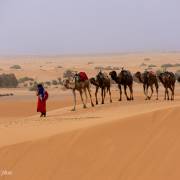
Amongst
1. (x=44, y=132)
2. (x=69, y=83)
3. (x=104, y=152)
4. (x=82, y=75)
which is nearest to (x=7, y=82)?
(x=82, y=75)

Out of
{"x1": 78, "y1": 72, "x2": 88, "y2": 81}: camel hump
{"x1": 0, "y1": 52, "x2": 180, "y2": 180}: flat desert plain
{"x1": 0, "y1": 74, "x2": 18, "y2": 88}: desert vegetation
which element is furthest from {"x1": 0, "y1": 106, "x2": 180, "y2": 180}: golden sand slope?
{"x1": 0, "y1": 74, "x2": 18, "y2": 88}: desert vegetation

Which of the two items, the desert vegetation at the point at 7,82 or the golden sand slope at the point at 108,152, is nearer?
the golden sand slope at the point at 108,152

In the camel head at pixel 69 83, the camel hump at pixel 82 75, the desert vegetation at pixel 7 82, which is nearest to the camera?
the camel head at pixel 69 83

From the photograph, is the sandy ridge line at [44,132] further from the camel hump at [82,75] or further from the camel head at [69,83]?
the camel hump at [82,75]

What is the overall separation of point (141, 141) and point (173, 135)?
0.59 metres

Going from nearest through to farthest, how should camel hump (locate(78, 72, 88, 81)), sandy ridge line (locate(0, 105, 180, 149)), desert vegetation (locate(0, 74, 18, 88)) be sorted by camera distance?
1. sandy ridge line (locate(0, 105, 180, 149))
2. camel hump (locate(78, 72, 88, 81))
3. desert vegetation (locate(0, 74, 18, 88))

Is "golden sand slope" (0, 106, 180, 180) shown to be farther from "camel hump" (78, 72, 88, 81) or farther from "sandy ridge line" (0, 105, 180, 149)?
"camel hump" (78, 72, 88, 81)

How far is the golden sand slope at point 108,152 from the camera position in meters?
10.2

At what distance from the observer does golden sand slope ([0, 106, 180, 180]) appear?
10164mm

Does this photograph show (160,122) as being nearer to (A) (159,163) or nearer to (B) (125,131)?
(B) (125,131)

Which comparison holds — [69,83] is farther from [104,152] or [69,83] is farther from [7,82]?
[7,82]

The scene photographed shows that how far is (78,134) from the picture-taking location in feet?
39.0

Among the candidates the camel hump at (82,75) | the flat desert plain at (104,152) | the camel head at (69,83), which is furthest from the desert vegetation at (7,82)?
the flat desert plain at (104,152)

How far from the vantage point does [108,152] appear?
428 inches
